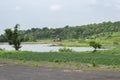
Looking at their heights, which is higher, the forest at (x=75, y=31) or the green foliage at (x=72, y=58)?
the forest at (x=75, y=31)

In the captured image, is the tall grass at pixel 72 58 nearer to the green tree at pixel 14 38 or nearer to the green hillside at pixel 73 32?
the green tree at pixel 14 38

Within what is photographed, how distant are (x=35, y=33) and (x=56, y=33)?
11.2 metres

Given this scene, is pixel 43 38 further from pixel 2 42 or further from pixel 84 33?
pixel 2 42

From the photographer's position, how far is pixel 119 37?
5448 inches

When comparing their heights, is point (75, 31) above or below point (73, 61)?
above

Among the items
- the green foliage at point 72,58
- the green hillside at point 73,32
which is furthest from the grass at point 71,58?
the green hillside at point 73,32

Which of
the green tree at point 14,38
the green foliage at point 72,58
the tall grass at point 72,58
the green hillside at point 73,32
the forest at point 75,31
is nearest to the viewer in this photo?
the green foliage at point 72,58

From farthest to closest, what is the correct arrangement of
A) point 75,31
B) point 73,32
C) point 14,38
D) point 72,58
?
point 75,31 → point 73,32 → point 14,38 → point 72,58

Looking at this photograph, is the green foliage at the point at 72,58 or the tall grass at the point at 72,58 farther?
the tall grass at the point at 72,58

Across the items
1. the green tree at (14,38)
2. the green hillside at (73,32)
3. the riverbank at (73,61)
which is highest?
the green hillside at (73,32)

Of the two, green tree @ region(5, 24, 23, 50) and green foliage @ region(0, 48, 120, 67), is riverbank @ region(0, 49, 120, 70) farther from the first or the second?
green tree @ region(5, 24, 23, 50)

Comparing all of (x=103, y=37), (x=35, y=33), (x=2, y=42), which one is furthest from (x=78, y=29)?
(x=2, y=42)

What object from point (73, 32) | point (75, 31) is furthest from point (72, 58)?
point (75, 31)

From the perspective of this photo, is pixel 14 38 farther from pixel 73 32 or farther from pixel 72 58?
pixel 73 32
